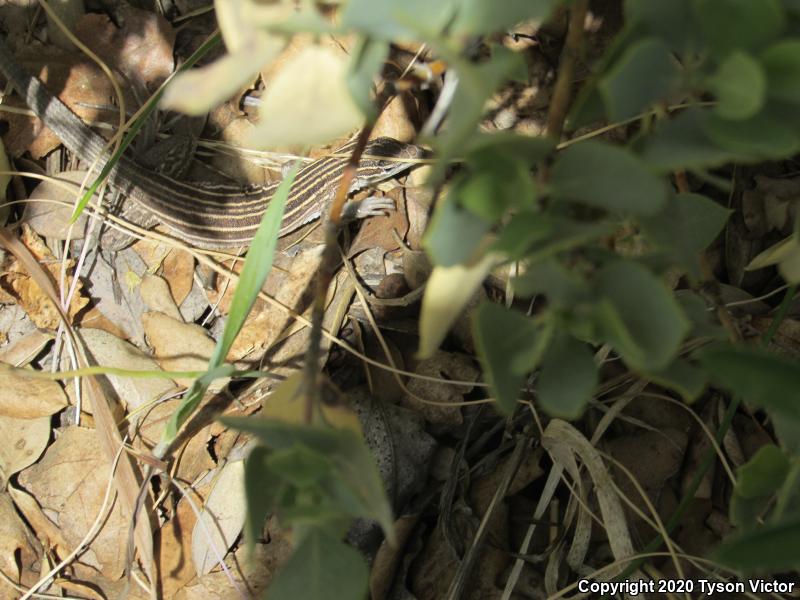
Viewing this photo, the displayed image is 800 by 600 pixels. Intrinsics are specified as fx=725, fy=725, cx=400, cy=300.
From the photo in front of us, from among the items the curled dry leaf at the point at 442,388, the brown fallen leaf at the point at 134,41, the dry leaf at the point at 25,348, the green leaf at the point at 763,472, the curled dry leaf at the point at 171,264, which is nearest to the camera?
the green leaf at the point at 763,472

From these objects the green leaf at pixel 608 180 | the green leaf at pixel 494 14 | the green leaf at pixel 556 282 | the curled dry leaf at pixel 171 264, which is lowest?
the green leaf at pixel 556 282

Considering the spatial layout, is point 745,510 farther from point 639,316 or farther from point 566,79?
point 566,79

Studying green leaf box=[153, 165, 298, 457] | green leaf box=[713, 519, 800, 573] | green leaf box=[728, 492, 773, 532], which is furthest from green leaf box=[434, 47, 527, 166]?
green leaf box=[153, 165, 298, 457]

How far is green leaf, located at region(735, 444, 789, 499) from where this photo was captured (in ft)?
2.33

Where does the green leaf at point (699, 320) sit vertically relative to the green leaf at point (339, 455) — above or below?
above

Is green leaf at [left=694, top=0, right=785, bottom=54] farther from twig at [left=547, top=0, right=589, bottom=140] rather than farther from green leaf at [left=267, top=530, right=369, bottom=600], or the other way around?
green leaf at [left=267, top=530, right=369, bottom=600]

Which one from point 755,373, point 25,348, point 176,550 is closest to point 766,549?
point 755,373

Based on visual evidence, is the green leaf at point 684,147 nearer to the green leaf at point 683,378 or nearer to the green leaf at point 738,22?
the green leaf at point 738,22

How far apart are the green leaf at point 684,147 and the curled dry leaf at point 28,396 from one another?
1.91 m

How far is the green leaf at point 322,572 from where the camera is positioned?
58 centimetres

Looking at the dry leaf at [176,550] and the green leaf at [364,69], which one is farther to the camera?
the dry leaf at [176,550]

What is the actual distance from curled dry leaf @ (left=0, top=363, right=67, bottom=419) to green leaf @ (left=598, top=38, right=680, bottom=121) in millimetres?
1910

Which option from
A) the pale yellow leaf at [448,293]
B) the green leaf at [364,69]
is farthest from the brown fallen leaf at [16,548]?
the green leaf at [364,69]

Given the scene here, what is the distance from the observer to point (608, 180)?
1.61 ft
